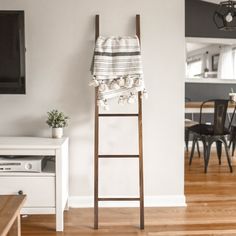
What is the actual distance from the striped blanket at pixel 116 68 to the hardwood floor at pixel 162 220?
3.10ft

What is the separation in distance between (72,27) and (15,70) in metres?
0.62

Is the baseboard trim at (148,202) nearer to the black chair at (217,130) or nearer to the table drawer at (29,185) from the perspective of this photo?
the table drawer at (29,185)

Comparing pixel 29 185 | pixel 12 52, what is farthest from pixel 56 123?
pixel 12 52

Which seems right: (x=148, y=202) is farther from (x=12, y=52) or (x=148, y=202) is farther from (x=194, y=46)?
(x=194, y=46)

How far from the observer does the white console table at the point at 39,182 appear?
8.63 ft

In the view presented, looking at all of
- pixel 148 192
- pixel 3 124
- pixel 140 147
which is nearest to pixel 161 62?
pixel 140 147

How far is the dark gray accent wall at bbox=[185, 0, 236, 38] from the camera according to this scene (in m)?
6.22

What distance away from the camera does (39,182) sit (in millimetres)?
2654

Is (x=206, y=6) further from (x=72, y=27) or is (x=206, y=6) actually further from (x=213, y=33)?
(x=72, y=27)

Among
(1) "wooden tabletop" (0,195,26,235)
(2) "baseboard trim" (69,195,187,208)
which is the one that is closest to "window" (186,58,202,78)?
(2) "baseboard trim" (69,195,187,208)

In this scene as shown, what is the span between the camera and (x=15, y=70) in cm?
284

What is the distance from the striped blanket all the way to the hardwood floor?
94 cm

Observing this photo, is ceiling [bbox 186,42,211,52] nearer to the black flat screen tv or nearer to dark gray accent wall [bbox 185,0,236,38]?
dark gray accent wall [bbox 185,0,236,38]

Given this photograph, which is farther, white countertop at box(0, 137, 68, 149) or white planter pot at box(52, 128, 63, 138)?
white planter pot at box(52, 128, 63, 138)
